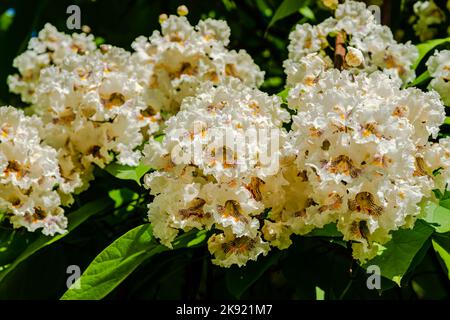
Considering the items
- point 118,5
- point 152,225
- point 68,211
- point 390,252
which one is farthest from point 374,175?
point 118,5

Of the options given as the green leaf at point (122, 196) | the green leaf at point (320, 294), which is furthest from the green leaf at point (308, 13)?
the green leaf at point (320, 294)

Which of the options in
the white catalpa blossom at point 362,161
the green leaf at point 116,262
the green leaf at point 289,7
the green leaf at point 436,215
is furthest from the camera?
the green leaf at point 289,7

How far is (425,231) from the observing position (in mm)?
2102

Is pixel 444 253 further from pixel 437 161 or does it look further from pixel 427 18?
pixel 427 18

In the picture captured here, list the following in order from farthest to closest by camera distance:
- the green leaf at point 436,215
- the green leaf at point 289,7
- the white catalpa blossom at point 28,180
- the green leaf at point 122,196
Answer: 1. the green leaf at point 289,7
2. the green leaf at point 122,196
3. the white catalpa blossom at point 28,180
4. the green leaf at point 436,215

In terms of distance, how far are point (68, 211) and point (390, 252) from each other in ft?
4.00

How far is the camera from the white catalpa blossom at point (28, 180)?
2445 mm

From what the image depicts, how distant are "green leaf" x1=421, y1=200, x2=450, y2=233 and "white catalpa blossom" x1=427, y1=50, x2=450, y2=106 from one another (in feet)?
1.39

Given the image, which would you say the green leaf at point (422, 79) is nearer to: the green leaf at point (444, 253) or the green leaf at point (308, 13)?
the green leaf at point (308, 13)

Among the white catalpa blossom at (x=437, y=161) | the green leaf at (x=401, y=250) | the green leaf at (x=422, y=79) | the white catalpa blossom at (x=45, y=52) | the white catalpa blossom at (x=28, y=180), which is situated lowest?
the green leaf at (x=401, y=250)

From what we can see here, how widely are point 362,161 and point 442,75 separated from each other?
25.2 inches

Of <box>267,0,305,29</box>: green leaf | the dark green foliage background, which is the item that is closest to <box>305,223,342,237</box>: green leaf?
the dark green foliage background

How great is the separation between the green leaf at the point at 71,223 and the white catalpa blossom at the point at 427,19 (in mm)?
1433

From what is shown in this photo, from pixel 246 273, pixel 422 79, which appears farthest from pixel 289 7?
pixel 246 273
